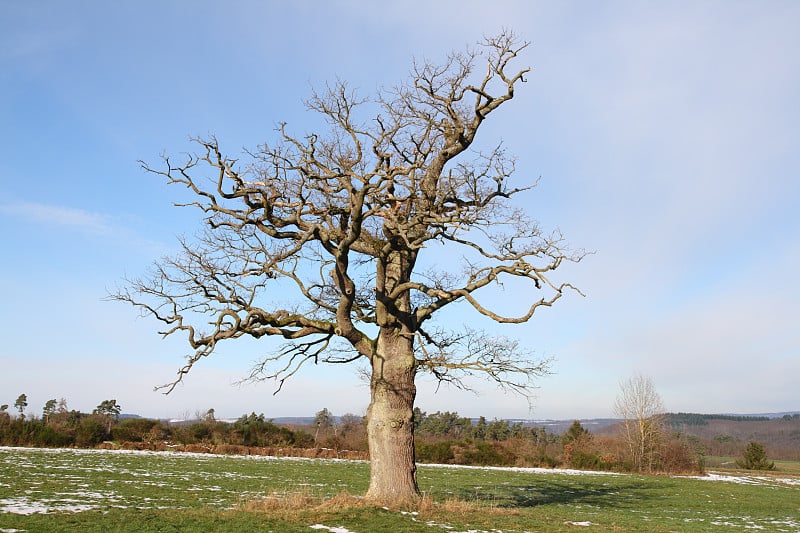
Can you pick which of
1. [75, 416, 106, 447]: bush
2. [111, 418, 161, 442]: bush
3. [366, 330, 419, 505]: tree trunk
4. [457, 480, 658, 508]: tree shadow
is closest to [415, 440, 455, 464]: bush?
[457, 480, 658, 508]: tree shadow

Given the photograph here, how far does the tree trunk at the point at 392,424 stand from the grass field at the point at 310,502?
0.67m

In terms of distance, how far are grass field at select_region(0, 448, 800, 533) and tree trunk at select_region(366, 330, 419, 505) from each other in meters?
0.67

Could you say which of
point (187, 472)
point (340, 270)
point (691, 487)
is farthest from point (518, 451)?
point (340, 270)

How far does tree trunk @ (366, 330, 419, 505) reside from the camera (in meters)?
12.5

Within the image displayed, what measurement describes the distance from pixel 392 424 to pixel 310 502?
227 centimetres

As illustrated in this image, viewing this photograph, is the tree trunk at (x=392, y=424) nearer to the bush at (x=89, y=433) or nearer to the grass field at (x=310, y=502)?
the grass field at (x=310, y=502)

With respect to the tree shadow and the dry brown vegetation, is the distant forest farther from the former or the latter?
the dry brown vegetation

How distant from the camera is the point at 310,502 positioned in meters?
12.3

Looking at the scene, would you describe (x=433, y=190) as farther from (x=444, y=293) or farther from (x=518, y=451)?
(x=518, y=451)

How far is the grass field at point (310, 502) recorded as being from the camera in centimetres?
1012

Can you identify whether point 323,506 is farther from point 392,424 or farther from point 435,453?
point 435,453

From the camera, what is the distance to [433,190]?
514 inches

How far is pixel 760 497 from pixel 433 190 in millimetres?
21934

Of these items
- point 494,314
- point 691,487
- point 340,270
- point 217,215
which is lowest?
point 691,487
